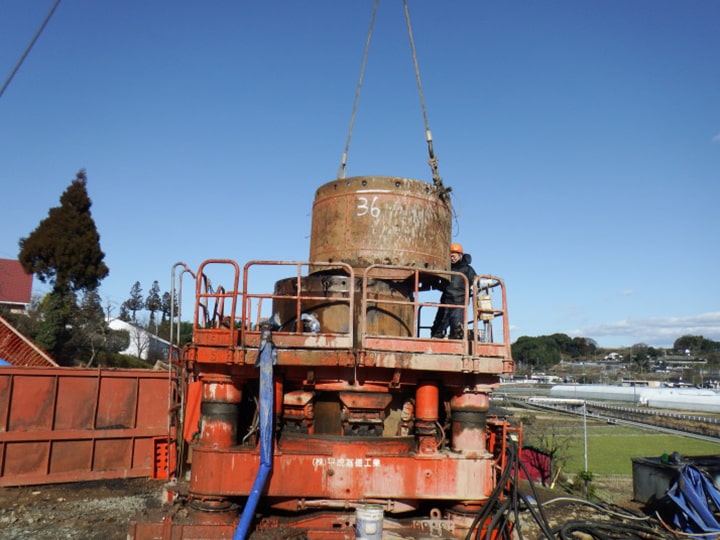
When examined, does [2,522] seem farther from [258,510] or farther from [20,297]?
[20,297]


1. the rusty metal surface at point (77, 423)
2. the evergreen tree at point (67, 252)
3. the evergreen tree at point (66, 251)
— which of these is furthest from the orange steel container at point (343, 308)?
the evergreen tree at point (66, 251)

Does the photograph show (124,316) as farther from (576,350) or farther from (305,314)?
(576,350)

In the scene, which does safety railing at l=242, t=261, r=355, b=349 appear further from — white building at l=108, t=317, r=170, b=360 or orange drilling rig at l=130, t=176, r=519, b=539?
white building at l=108, t=317, r=170, b=360

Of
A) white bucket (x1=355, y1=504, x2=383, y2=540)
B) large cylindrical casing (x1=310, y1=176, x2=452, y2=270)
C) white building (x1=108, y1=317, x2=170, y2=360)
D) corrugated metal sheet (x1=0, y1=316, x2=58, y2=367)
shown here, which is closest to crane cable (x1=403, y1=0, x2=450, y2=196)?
large cylindrical casing (x1=310, y1=176, x2=452, y2=270)

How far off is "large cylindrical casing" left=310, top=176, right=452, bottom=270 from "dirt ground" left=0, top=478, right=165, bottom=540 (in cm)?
436

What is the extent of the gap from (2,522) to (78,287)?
28470 mm

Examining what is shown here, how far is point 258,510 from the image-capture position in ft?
21.6

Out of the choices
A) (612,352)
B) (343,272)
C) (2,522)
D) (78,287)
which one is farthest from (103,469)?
(612,352)

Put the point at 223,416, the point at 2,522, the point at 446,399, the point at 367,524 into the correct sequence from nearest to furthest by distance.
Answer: the point at 367,524
the point at 223,416
the point at 446,399
the point at 2,522

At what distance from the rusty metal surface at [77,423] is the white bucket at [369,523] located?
5.26m

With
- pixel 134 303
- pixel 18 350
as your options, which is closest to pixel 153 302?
pixel 134 303

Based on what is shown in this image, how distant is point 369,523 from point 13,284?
2104 inches

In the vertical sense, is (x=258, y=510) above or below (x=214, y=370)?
below

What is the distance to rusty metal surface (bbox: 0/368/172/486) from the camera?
10.1 meters
